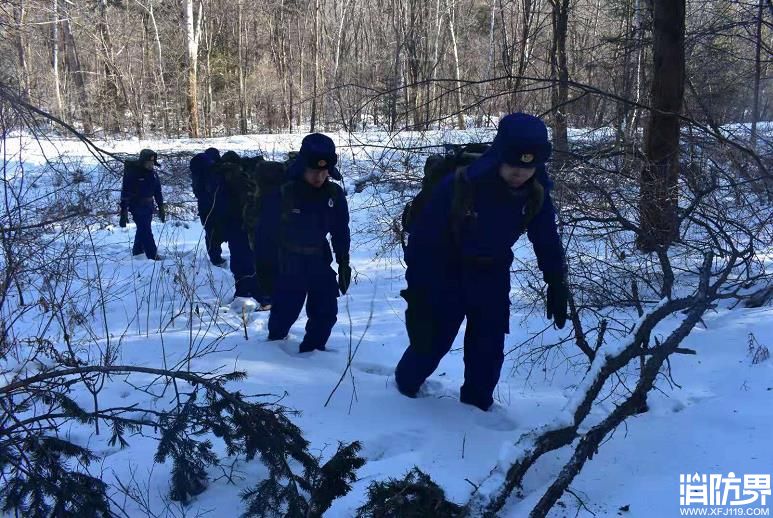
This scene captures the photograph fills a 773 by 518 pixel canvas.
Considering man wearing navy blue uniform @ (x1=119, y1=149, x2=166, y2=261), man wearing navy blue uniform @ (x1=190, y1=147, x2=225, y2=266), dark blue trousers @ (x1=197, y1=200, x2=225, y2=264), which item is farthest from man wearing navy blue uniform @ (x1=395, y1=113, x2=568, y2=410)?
man wearing navy blue uniform @ (x1=119, y1=149, x2=166, y2=261)

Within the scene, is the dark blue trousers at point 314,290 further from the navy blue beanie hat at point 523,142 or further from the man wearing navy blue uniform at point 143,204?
the man wearing navy blue uniform at point 143,204

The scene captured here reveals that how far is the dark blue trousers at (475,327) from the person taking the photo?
132 inches

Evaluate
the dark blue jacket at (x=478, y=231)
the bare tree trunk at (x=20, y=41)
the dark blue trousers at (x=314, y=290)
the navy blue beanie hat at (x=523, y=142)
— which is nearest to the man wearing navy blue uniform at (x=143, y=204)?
the bare tree trunk at (x=20, y=41)

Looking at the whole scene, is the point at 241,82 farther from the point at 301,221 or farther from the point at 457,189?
the point at 457,189

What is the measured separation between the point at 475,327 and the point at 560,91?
6.05 meters

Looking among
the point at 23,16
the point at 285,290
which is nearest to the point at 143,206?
the point at 23,16

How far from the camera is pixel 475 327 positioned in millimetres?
3455

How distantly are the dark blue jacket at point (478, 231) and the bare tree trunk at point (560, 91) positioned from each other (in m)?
1.47

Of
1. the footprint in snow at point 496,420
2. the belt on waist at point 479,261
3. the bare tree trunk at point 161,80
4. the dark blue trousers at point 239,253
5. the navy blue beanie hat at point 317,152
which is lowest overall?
the footprint in snow at point 496,420

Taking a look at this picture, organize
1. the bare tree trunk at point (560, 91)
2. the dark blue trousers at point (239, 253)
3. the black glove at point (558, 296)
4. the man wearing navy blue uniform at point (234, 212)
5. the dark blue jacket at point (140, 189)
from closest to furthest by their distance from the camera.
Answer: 1. the black glove at point (558, 296)
2. the bare tree trunk at point (560, 91)
3. the man wearing navy blue uniform at point (234, 212)
4. the dark blue trousers at point (239, 253)
5. the dark blue jacket at point (140, 189)

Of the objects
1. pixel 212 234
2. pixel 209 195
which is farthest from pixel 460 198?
pixel 209 195

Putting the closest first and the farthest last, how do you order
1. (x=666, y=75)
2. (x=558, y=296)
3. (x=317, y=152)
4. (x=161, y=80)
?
1. (x=558, y=296)
2. (x=317, y=152)
3. (x=666, y=75)
4. (x=161, y=80)

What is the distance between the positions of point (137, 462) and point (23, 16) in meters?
4.97

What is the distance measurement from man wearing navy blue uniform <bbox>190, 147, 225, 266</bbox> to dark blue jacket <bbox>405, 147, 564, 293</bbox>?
15.0 ft
